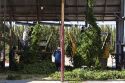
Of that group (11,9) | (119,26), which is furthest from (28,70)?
(119,26)

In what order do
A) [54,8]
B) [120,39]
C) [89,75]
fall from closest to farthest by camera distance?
[89,75] < [120,39] < [54,8]

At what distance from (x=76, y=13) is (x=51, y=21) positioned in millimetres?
2710

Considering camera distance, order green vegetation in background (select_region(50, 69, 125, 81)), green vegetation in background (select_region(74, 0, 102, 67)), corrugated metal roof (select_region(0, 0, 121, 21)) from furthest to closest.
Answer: corrugated metal roof (select_region(0, 0, 121, 21)), green vegetation in background (select_region(74, 0, 102, 67)), green vegetation in background (select_region(50, 69, 125, 81))

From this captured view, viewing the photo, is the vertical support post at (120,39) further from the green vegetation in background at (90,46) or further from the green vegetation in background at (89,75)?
the green vegetation in background at (89,75)

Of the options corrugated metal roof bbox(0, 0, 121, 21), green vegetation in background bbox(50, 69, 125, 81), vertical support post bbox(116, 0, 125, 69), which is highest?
corrugated metal roof bbox(0, 0, 121, 21)

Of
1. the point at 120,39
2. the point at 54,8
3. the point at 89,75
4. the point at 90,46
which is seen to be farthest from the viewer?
the point at 54,8

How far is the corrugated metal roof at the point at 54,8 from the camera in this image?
2439 cm

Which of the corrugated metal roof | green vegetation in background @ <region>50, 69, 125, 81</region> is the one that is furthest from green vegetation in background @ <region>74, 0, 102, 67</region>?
the corrugated metal roof

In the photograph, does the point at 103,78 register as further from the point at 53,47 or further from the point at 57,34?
the point at 57,34

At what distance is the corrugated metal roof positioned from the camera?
24391 millimetres

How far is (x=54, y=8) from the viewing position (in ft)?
82.6

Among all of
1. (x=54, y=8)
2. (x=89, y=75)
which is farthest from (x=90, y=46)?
(x=54, y=8)

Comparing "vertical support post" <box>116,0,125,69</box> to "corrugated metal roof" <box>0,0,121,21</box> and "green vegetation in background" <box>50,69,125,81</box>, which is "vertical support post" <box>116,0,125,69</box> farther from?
"green vegetation in background" <box>50,69,125,81</box>

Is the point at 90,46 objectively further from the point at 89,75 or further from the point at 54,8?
the point at 54,8
